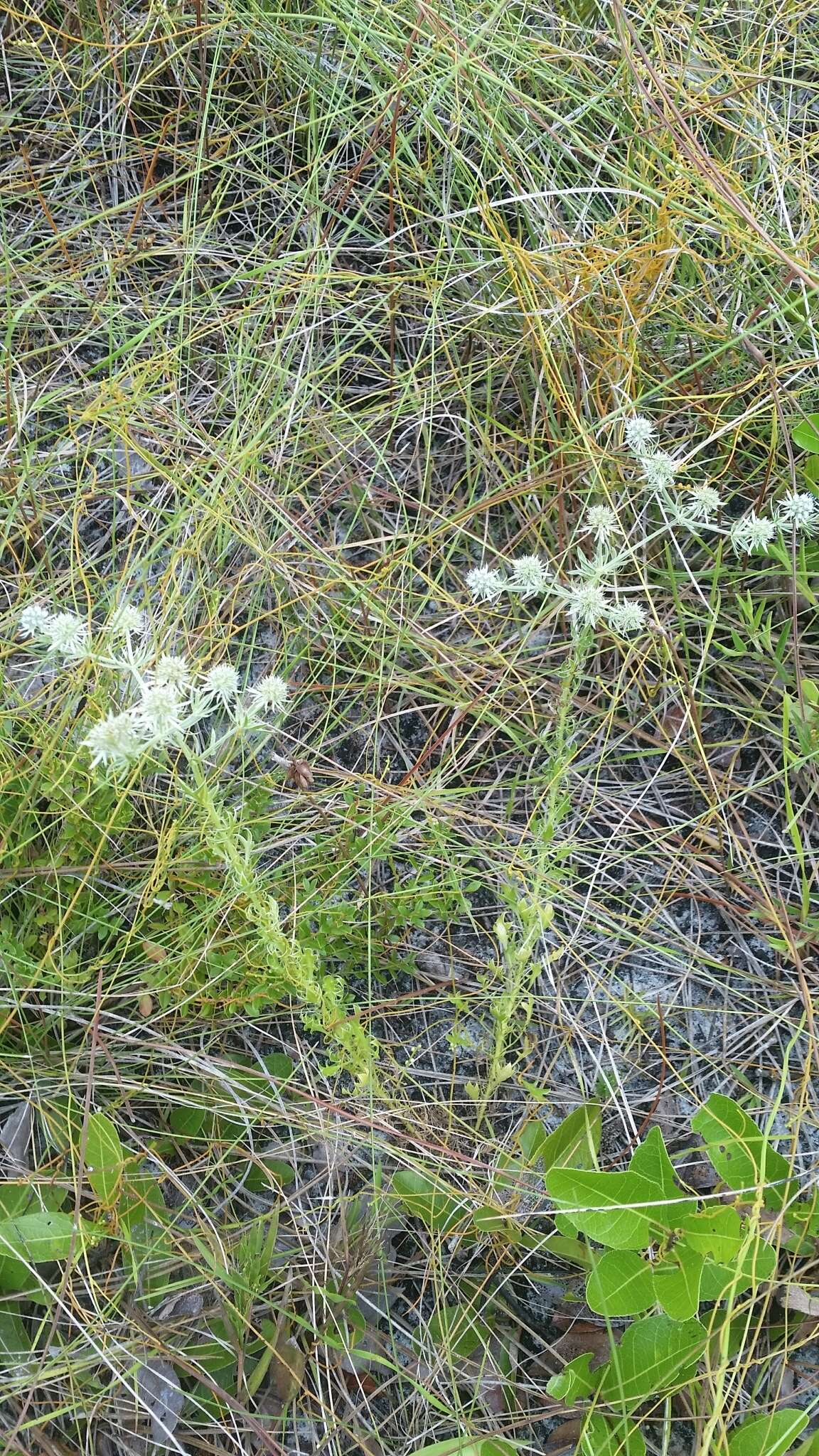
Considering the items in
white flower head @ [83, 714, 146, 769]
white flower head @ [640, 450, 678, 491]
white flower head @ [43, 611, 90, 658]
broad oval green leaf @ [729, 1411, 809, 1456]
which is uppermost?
white flower head @ [640, 450, 678, 491]

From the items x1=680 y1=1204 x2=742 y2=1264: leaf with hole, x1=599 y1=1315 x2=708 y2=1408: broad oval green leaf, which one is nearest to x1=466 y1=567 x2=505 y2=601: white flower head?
x1=680 y1=1204 x2=742 y2=1264: leaf with hole

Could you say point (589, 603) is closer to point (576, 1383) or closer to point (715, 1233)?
point (715, 1233)

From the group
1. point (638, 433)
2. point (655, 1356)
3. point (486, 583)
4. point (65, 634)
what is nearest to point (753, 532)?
point (638, 433)

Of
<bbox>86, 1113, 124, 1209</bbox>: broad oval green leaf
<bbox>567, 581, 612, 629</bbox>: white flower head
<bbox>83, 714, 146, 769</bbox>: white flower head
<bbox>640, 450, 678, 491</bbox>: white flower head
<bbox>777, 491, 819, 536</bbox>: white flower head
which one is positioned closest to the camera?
<bbox>83, 714, 146, 769</bbox>: white flower head

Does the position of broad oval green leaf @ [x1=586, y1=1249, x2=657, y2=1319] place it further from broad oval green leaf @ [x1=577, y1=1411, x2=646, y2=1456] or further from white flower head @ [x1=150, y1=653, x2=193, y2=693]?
white flower head @ [x1=150, y1=653, x2=193, y2=693]

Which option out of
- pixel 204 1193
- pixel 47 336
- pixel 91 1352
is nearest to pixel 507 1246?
pixel 204 1193
